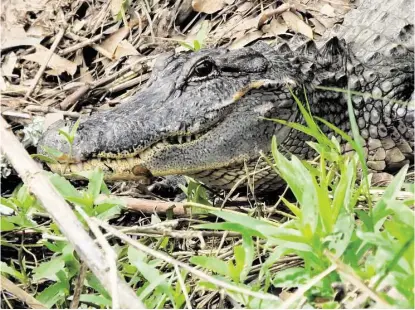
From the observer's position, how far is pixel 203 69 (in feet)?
10.9

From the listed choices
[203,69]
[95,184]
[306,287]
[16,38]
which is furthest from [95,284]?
[16,38]

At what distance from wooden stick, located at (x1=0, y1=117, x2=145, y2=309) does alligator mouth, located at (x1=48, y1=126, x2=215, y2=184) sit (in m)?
0.48

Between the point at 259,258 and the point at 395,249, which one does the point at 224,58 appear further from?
the point at 395,249

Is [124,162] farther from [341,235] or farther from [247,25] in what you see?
[247,25]

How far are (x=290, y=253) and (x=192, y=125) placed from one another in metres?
1.14

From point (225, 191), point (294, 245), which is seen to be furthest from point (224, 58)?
point (294, 245)

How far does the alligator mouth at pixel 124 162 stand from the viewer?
3102 millimetres

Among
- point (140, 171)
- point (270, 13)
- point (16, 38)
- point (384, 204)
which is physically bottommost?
point (140, 171)

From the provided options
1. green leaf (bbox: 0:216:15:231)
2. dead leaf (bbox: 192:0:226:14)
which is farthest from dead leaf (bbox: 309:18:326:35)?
green leaf (bbox: 0:216:15:231)

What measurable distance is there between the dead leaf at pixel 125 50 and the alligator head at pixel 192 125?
1223 millimetres

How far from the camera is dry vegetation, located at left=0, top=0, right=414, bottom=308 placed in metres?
1.87

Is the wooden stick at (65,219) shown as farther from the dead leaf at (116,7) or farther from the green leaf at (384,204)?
the dead leaf at (116,7)

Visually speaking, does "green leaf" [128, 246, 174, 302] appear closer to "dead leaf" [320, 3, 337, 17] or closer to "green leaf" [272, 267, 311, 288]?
"green leaf" [272, 267, 311, 288]

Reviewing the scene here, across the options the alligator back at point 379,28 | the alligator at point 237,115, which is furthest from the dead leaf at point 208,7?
the alligator at point 237,115
